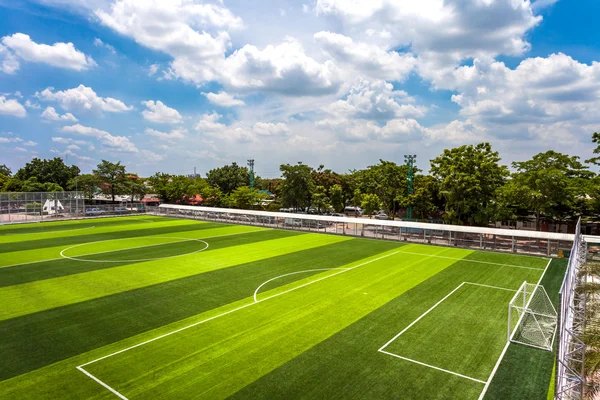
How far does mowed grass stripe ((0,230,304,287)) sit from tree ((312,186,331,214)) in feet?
70.3

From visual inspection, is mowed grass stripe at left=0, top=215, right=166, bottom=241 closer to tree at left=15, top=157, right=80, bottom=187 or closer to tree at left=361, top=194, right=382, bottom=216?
tree at left=361, top=194, right=382, bottom=216

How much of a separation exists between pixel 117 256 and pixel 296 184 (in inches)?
1561

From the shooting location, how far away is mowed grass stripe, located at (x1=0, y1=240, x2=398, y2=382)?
48.1ft

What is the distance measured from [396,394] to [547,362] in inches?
275

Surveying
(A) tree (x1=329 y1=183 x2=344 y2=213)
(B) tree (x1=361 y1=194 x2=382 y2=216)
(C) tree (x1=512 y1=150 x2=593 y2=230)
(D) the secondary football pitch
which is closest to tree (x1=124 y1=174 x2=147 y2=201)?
(A) tree (x1=329 y1=183 x2=344 y2=213)

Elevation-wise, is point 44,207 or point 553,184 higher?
point 553,184

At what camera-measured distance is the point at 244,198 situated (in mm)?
74812

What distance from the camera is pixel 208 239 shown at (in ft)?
142

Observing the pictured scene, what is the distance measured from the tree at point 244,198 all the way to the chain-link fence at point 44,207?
22119mm

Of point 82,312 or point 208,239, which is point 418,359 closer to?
point 82,312

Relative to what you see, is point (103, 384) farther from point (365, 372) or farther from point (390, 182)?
point (390, 182)

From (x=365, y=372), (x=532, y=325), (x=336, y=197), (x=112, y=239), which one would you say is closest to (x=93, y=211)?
(x=112, y=239)

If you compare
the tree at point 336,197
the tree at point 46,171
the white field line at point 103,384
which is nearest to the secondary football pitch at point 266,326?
the white field line at point 103,384

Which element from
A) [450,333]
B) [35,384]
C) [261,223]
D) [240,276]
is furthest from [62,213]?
[450,333]
